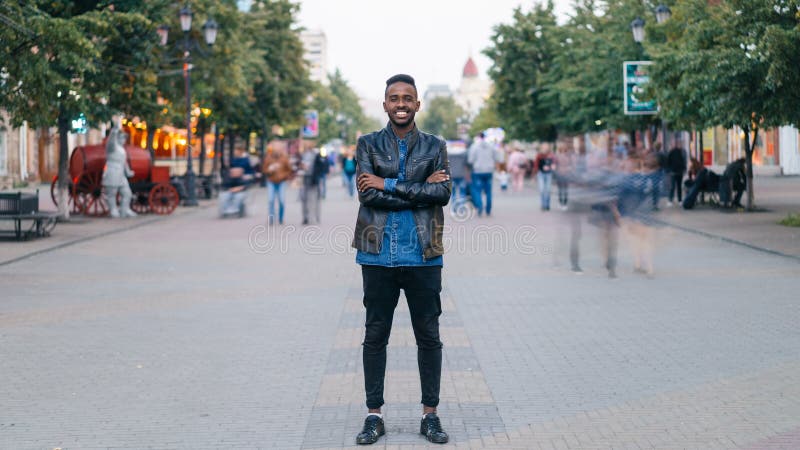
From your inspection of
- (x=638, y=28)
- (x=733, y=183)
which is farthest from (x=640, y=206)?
(x=638, y=28)

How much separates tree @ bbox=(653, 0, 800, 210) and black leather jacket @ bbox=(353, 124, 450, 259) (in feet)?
41.8

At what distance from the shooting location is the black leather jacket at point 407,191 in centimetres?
571

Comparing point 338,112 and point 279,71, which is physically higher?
point 338,112

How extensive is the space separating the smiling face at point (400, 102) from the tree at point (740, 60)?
12.8 m

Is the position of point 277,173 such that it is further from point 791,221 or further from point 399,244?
point 399,244

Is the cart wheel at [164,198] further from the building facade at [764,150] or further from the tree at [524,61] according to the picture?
the tree at [524,61]

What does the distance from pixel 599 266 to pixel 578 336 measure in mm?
5940

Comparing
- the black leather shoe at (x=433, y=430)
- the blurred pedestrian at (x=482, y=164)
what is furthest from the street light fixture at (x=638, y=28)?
the black leather shoe at (x=433, y=430)

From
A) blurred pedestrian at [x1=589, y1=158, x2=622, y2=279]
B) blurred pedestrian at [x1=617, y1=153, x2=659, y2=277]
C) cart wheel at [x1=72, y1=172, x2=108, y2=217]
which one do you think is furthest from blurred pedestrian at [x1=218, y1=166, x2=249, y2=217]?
blurred pedestrian at [x1=617, y1=153, x2=659, y2=277]

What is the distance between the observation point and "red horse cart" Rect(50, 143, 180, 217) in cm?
2692

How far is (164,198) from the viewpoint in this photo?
28922 mm

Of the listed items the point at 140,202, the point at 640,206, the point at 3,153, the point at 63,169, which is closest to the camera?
the point at 640,206

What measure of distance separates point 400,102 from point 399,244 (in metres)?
0.71

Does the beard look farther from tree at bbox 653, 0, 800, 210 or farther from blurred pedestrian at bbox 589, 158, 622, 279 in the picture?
tree at bbox 653, 0, 800, 210
